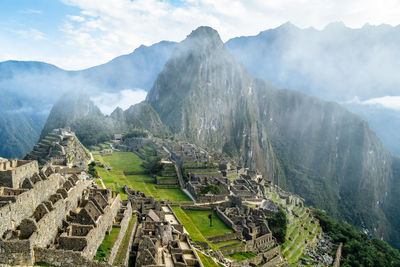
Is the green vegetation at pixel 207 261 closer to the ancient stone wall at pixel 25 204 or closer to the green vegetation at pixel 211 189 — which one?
the ancient stone wall at pixel 25 204

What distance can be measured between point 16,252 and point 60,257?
7.25 feet

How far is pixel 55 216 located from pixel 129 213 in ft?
34.1

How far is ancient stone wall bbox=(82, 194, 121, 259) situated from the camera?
17.9 m

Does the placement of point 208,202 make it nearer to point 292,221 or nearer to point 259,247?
point 259,247

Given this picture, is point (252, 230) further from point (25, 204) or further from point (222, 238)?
point (25, 204)

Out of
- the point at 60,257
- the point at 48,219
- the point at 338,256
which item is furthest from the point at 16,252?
the point at 338,256

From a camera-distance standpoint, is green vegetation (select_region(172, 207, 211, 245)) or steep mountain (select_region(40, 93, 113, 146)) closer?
green vegetation (select_region(172, 207, 211, 245))

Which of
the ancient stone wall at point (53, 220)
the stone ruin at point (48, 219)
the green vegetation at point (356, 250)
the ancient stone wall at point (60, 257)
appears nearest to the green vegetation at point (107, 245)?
the stone ruin at point (48, 219)

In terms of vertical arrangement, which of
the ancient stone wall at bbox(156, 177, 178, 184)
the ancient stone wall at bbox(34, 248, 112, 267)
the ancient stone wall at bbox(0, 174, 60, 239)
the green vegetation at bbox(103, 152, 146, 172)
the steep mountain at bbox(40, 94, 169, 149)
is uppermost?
→ the ancient stone wall at bbox(0, 174, 60, 239)

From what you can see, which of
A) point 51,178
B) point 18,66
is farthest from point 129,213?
point 18,66

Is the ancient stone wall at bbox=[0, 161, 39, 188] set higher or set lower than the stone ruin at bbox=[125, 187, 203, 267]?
higher

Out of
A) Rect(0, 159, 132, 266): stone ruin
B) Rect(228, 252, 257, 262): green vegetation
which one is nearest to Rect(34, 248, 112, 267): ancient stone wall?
Rect(0, 159, 132, 266): stone ruin

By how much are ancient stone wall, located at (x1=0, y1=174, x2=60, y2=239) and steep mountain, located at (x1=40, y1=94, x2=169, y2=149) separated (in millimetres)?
73167

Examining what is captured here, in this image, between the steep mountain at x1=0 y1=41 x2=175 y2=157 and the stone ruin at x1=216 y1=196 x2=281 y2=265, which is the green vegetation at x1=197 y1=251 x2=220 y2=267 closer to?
the stone ruin at x1=216 y1=196 x2=281 y2=265
